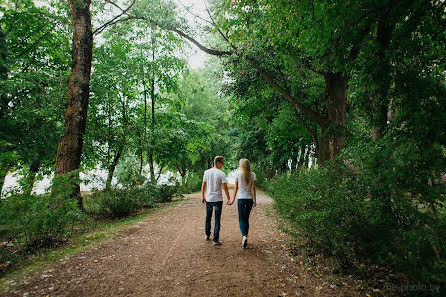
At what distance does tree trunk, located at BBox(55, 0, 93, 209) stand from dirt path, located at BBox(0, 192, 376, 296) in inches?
137

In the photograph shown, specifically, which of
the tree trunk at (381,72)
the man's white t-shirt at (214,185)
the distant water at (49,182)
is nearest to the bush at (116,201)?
the distant water at (49,182)

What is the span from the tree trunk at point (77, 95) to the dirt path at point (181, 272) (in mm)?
3479

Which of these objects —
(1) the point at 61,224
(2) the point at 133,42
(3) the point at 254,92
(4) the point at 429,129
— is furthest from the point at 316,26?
(2) the point at 133,42

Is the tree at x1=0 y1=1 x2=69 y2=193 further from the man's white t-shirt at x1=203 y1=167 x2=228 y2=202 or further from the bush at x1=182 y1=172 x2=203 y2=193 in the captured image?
the bush at x1=182 y1=172 x2=203 y2=193

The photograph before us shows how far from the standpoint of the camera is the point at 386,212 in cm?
341

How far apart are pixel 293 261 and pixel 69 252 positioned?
4753 millimetres

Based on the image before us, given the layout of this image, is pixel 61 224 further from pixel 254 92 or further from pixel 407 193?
pixel 254 92

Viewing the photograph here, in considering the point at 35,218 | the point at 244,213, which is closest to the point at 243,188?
the point at 244,213

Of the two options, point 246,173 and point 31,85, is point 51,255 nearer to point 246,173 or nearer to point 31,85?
point 246,173

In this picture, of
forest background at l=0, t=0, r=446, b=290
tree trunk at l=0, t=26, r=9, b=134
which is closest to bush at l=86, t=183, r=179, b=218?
forest background at l=0, t=0, r=446, b=290

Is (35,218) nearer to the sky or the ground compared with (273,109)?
nearer to the ground

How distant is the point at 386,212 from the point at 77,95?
922 centimetres

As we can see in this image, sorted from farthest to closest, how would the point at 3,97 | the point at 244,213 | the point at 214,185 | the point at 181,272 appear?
the point at 3,97 → the point at 214,185 → the point at 244,213 → the point at 181,272

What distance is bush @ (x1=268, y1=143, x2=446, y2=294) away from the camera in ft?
8.95
